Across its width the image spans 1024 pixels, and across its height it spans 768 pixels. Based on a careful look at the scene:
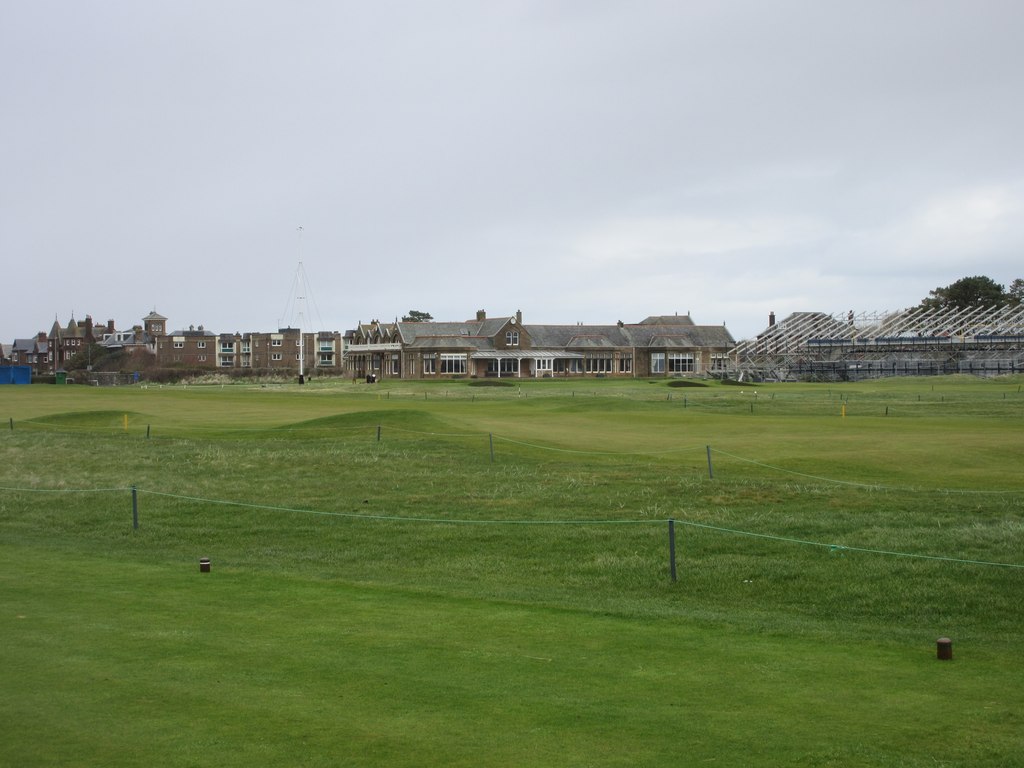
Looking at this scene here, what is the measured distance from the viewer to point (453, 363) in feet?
388

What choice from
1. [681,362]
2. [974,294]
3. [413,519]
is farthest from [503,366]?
[413,519]

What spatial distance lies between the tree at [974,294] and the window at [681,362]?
42.1m

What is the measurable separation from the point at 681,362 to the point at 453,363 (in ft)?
94.1

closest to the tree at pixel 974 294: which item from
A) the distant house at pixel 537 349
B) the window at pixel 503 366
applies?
the distant house at pixel 537 349

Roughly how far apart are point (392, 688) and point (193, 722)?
78.3 inches

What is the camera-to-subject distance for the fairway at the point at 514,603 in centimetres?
888

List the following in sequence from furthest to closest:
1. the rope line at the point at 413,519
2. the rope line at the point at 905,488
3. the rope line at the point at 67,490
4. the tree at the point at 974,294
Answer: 1. the tree at the point at 974,294
2. the rope line at the point at 67,490
3. the rope line at the point at 905,488
4. the rope line at the point at 413,519

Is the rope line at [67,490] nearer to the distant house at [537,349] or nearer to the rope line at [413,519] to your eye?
the rope line at [413,519]

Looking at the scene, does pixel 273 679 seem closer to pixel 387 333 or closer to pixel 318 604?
pixel 318 604

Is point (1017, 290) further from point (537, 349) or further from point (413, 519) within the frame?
point (413, 519)

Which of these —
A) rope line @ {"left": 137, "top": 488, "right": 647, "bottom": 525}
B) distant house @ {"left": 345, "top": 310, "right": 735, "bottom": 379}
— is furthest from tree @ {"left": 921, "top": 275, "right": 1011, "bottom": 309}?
rope line @ {"left": 137, "top": 488, "right": 647, "bottom": 525}

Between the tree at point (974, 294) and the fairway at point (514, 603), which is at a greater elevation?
the tree at point (974, 294)

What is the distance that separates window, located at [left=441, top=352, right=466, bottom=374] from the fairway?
262 ft

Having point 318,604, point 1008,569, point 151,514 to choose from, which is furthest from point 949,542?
point 151,514
